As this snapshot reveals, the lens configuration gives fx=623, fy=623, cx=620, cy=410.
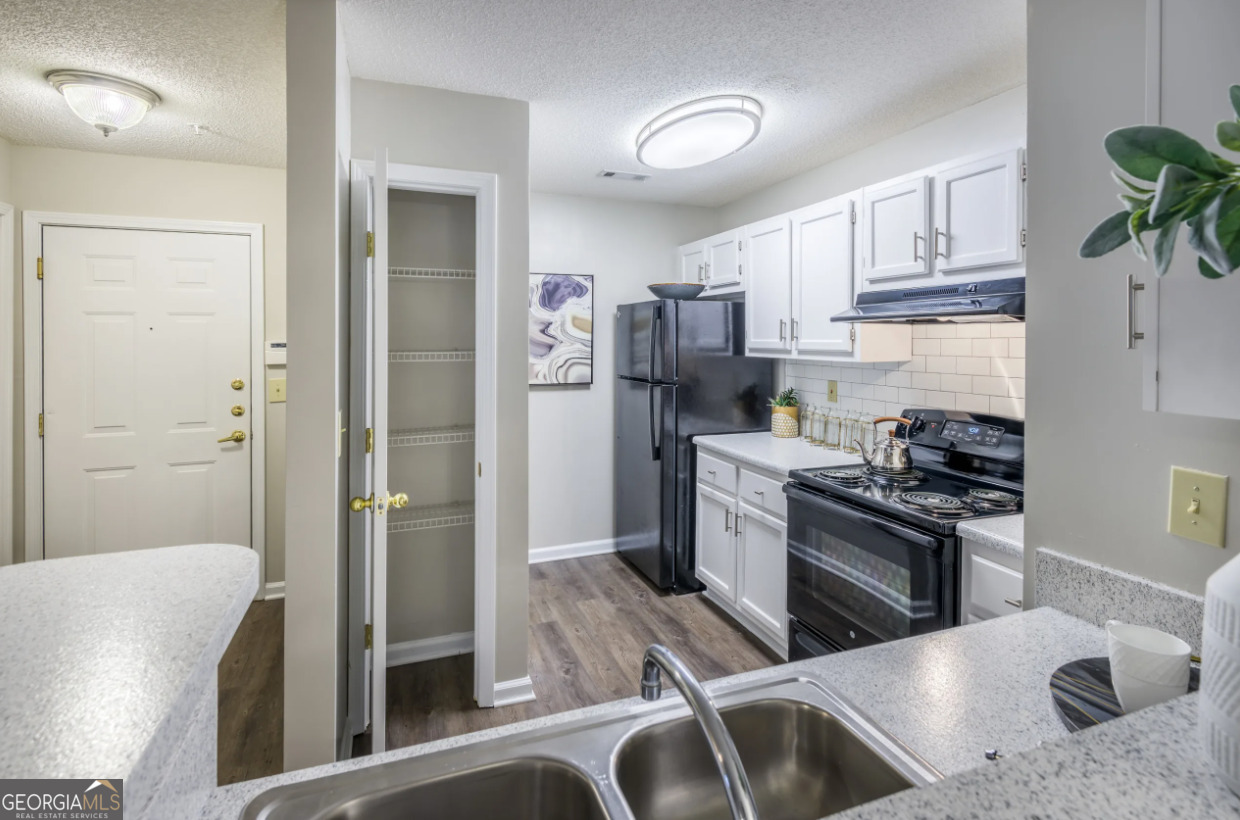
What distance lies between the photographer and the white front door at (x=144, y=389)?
10.6 ft

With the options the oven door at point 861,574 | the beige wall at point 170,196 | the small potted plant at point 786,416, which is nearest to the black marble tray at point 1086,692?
the oven door at point 861,574

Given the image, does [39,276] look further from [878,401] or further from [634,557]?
[878,401]

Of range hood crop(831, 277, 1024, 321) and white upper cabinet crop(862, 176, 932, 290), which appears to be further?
white upper cabinet crop(862, 176, 932, 290)

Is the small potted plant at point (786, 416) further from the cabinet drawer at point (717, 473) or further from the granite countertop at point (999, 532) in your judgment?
the granite countertop at point (999, 532)

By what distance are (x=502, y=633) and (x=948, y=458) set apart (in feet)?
6.63

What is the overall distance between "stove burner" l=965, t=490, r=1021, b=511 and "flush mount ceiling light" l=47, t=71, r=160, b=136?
3550 millimetres

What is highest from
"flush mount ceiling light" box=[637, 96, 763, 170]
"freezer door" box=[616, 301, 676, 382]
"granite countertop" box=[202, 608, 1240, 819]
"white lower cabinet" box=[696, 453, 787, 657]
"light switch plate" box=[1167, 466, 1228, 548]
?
"flush mount ceiling light" box=[637, 96, 763, 170]

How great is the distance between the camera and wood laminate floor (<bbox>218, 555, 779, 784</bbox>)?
2.38 m

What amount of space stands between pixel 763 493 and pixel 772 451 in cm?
31

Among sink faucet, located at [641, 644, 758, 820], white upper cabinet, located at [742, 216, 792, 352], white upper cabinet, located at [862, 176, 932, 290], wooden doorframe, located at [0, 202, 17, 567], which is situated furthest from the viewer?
white upper cabinet, located at [742, 216, 792, 352]

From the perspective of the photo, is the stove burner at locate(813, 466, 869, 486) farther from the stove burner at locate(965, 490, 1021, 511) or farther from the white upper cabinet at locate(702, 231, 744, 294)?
the white upper cabinet at locate(702, 231, 744, 294)
